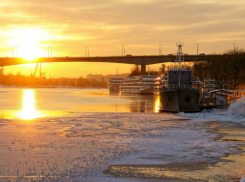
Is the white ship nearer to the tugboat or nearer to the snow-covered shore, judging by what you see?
the tugboat

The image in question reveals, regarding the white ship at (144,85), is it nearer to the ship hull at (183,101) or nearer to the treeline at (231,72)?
the treeline at (231,72)

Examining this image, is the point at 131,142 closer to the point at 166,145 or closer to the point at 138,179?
the point at 166,145

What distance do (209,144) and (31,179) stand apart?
9568 millimetres

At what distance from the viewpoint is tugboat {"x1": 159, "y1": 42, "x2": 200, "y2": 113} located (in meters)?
42.8

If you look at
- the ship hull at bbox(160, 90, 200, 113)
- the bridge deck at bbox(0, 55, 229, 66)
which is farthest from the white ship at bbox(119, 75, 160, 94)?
the ship hull at bbox(160, 90, 200, 113)

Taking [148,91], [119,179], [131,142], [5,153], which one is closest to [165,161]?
[119,179]

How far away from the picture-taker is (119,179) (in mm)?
11094

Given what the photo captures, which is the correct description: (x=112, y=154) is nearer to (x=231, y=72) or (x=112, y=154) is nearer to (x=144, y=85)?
(x=231, y=72)

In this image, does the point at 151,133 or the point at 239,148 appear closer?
the point at 239,148

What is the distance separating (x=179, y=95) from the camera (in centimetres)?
4288

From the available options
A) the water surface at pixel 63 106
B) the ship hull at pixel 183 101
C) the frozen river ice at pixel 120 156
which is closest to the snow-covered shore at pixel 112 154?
the frozen river ice at pixel 120 156

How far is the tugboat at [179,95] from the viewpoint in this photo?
42844 millimetres

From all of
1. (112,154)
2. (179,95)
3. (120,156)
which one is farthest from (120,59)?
(120,156)

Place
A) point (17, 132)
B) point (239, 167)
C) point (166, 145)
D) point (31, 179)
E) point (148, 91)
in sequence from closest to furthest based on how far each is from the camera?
1. point (31, 179)
2. point (239, 167)
3. point (166, 145)
4. point (17, 132)
5. point (148, 91)
